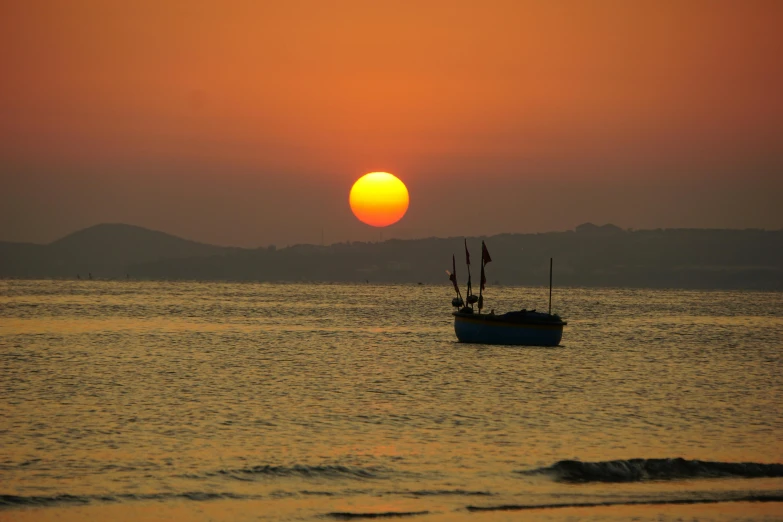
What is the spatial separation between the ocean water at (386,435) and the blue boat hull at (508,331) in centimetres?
125

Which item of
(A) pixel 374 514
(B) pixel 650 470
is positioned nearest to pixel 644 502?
(B) pixel 650 470

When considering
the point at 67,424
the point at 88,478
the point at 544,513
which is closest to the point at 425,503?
the point at 544,513

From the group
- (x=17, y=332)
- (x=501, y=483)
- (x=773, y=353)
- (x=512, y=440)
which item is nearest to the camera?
(x=501, y=483)

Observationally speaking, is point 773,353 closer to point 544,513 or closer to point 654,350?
point 654,350

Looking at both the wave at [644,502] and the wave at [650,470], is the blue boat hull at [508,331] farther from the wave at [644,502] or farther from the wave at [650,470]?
the wave at [644,502]

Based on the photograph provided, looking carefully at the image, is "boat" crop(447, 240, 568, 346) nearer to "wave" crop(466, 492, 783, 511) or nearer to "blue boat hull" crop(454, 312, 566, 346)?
"blue boat hull" crop(454, 312, 566, 346)

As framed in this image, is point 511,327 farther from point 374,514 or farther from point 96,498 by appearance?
point 96,498

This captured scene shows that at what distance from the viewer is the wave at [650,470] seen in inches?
1035

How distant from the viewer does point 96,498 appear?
2341cm

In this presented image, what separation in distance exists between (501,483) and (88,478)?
36.9ft

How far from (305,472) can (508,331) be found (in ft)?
132

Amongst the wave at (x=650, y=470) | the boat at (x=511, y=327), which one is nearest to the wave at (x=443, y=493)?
the wave at (x=650, y=470)

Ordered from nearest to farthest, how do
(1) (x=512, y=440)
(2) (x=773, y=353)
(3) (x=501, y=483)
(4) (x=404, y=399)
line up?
(3) (x=501, y=483) → (1) (x=512, y=440) → (4) (x=404, y=399) → (2) (x=773, y=353)

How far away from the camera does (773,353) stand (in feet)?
247
